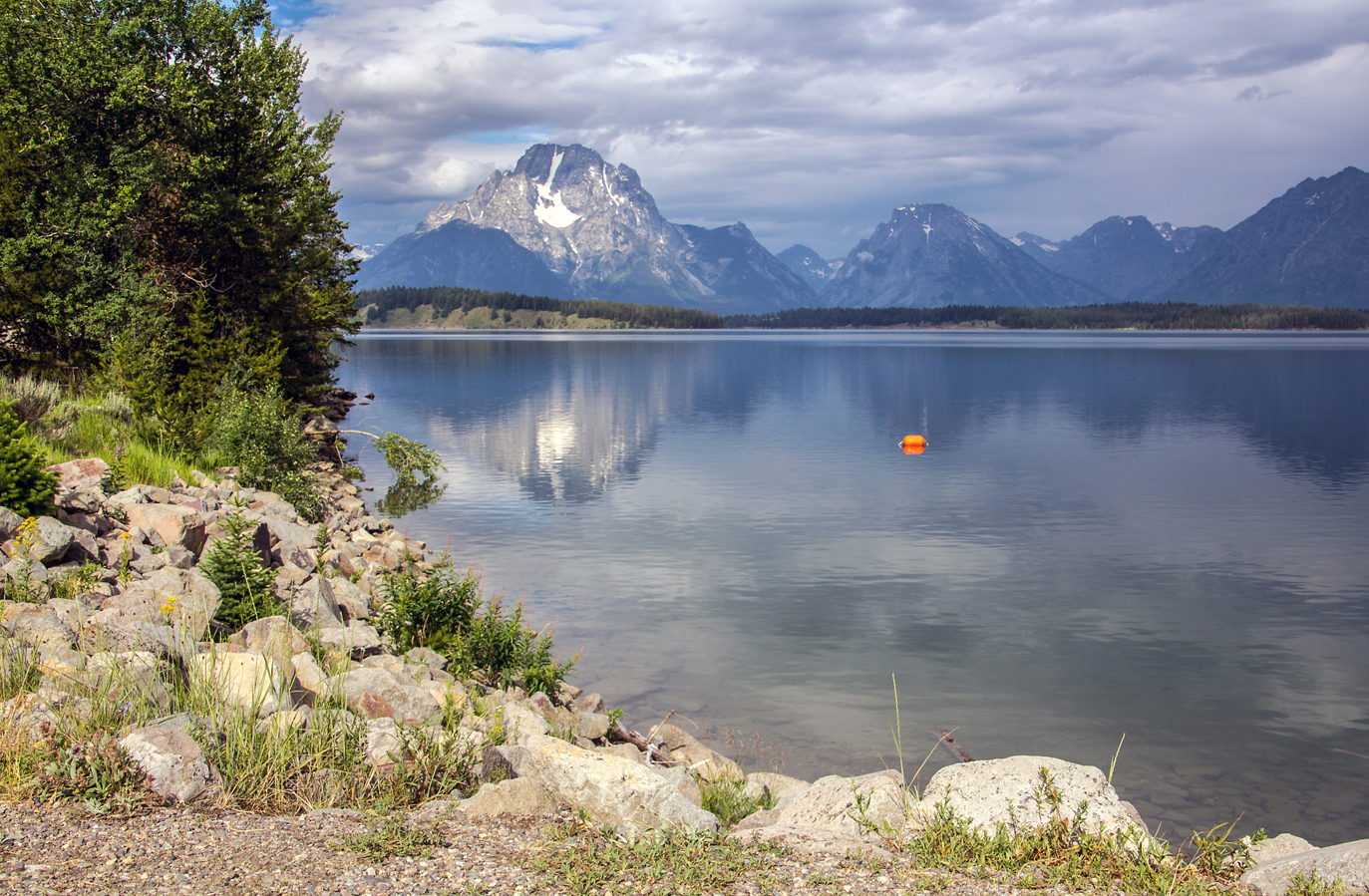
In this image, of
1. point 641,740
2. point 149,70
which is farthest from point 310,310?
point 641,740

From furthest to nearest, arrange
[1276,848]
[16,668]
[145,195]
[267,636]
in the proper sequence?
1. [145,195]
2. [267,636]
3. [1276,848]
4. [16,668]

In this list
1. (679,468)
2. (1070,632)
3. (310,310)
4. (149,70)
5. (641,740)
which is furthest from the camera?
(679,468)

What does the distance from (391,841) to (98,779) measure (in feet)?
7.83

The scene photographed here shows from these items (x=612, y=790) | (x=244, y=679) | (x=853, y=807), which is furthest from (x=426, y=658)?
(x=853, y=807)

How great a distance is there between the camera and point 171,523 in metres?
15.4

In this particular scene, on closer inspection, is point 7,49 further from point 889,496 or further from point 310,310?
point 889,496

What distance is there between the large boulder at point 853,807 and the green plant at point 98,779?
5.49 m

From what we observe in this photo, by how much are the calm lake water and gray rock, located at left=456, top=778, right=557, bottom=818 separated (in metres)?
7.21

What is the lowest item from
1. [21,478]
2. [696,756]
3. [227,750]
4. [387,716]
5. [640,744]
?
[696,756]

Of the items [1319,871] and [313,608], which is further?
[313,608]

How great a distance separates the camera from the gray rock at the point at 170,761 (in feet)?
22.4

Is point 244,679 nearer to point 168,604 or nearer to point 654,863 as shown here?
point 168,604

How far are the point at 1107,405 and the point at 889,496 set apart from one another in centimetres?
4806

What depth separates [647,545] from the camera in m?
28.1
